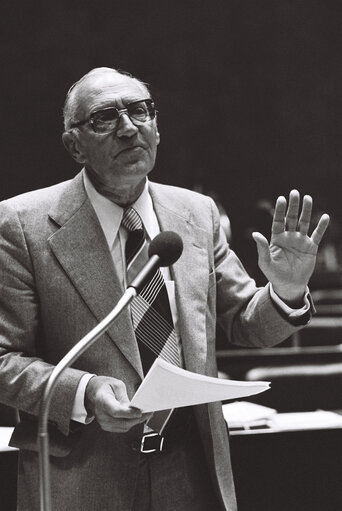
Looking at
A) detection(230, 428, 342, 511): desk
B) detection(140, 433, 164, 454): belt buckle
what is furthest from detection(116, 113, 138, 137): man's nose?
detection(230, 428, 342, 511): desk

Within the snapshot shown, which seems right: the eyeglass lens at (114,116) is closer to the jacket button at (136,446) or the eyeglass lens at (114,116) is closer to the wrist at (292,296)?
the wrist at (292,296)

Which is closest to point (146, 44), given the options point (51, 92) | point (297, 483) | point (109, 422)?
point (51, 92)

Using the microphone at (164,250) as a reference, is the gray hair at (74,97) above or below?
above

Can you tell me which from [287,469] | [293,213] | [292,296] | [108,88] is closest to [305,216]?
[293,213]

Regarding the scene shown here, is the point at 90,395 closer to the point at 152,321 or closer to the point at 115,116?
the point at 152,321

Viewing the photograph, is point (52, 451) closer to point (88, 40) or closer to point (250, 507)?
point (250, 507)

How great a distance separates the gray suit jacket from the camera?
159cm

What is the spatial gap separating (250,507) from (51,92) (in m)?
5.14

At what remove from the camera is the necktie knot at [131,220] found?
174 centimetres

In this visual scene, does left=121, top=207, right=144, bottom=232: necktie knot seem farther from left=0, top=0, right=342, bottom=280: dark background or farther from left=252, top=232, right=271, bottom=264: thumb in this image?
left=0, top=0, right=342, bottom=280: dark background

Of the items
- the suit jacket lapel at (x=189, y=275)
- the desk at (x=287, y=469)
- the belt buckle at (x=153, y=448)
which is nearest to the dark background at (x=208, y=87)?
the desk at (x=287, y=469)

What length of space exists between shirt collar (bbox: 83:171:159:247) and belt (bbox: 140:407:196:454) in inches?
15.1

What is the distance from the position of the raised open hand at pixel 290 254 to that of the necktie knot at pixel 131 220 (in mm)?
258

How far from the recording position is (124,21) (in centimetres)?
679
